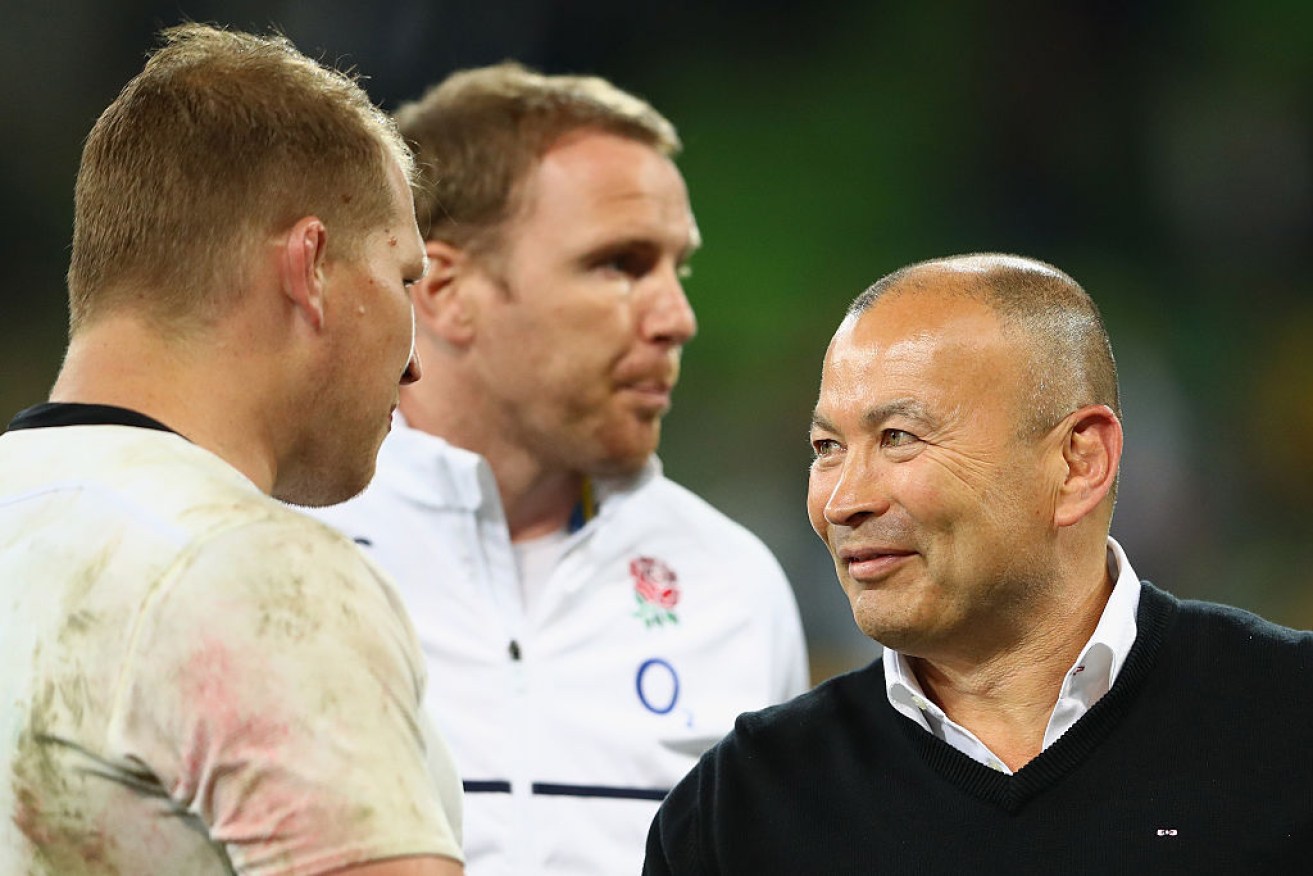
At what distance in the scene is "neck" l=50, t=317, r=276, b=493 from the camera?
1434 mm

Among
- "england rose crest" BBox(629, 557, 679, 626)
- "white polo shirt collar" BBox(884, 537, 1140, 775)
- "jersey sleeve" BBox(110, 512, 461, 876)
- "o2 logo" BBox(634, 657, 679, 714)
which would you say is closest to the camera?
"jersey sleeve" BBox(110, 512, 461, 876)

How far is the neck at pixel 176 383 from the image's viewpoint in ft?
4.70

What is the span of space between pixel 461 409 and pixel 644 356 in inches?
13.6

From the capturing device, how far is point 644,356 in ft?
9.52

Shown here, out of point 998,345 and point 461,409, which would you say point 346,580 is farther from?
point 461,409

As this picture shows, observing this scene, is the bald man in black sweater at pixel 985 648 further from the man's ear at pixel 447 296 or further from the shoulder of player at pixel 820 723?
the man's ear at pixel 447 296

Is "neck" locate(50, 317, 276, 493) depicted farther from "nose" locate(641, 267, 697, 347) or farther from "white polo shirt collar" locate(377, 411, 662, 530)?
"nose" locate(641, 267, 697, 347)

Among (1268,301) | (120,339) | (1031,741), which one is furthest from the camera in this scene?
(1268,301)

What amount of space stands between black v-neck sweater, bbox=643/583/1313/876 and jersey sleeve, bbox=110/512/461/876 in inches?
26.7

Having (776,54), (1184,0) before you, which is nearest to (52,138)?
(776,54)

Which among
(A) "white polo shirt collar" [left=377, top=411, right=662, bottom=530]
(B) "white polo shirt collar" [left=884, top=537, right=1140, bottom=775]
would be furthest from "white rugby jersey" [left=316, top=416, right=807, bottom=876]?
(B) "white polo shirt collar" [left=884, top=537, right=1140, bottom=775]

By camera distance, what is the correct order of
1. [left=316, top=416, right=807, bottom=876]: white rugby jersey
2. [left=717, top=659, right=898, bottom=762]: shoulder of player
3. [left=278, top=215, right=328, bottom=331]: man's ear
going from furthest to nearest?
[left=316, top=416, right=807, bottom=876]: white rugby jersey → [left=717, top=659, right=898, bottom=762]: shoulder of player → [left=278, top=215, right=328, bottom=331]: man's ear

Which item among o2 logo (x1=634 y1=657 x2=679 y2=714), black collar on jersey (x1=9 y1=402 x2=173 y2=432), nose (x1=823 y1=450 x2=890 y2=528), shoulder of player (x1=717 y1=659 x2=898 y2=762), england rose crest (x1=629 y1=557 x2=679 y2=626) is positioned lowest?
o2 logo (x1=634 y1=657 x2=679 y2=714)

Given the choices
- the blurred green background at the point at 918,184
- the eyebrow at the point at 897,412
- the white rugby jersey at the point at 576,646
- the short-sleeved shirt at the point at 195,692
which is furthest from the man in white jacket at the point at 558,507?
the blurred green background at the point at 918,184
